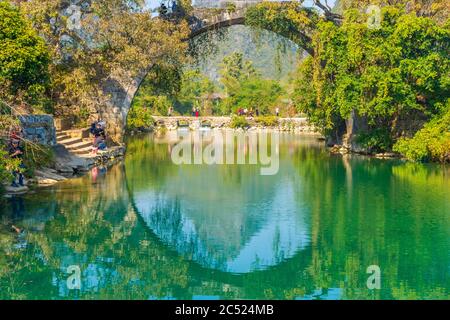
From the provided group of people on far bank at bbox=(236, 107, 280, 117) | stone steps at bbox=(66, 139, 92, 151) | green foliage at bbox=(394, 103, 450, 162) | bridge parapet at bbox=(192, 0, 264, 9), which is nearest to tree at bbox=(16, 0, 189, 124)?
stone steps at bbox=(66, 139, 92, 151)

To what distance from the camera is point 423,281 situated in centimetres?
893

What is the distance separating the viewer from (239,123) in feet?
155

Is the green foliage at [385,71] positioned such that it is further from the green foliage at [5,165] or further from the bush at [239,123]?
the bush at [239,123]

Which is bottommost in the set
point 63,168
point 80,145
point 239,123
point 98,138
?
point 63,168

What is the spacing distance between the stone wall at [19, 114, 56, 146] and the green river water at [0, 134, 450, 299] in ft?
5.59

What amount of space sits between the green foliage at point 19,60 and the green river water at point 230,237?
2811 millimetres

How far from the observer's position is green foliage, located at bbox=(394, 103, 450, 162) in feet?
70.1

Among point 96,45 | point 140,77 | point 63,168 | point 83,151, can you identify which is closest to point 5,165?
point 63,168

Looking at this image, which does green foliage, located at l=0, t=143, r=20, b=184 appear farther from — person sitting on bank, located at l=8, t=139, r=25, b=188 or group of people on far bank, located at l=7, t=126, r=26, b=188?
person sitting on bank, located at l=8, t=139, r=25, b=188

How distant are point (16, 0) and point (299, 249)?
54.8ft

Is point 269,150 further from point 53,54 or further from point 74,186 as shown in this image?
point 74,186

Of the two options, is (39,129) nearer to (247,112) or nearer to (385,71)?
(385,71)

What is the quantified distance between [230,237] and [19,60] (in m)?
8.30
